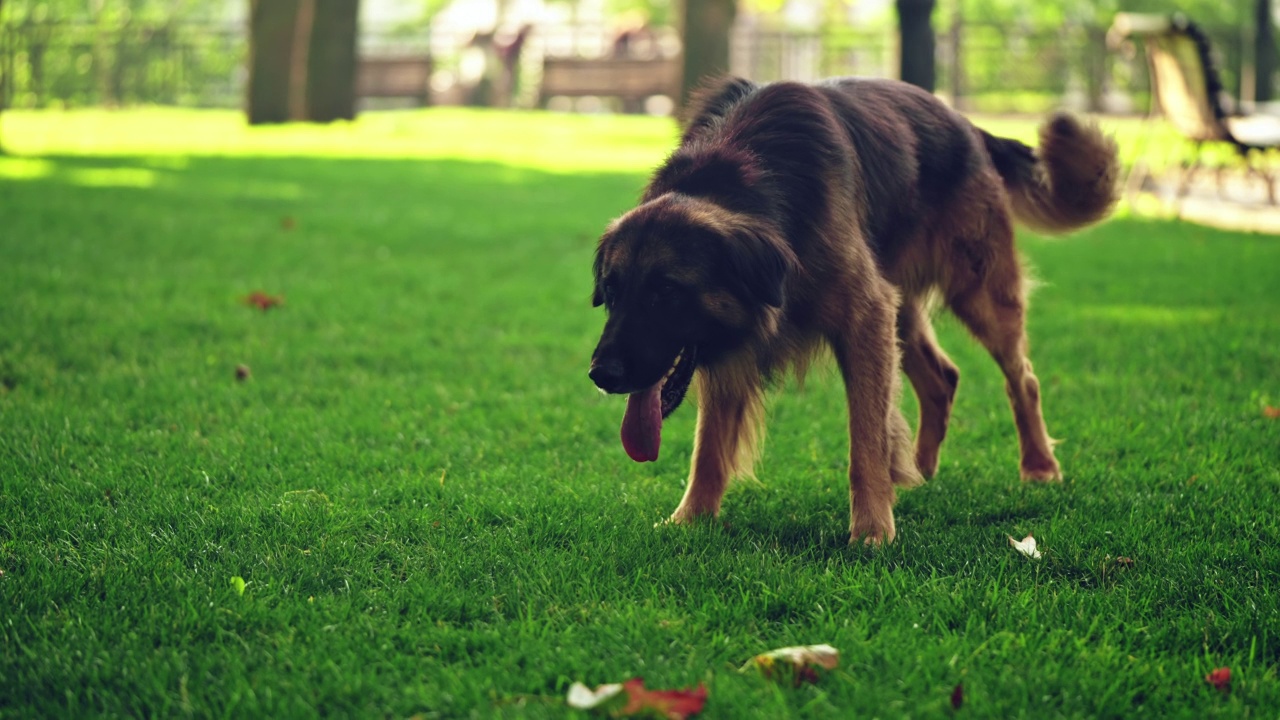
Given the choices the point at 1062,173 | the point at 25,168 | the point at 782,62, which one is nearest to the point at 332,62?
the point at 25,168

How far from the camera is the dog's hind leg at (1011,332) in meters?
4.53

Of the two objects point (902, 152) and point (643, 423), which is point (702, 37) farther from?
point (643, 423)

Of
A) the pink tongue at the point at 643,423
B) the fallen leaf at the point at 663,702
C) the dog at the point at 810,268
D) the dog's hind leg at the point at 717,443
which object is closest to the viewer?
the fallen leaf at the point at 663,702

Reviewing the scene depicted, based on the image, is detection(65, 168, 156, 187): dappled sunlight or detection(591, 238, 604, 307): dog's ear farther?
detection(65, 168, 156, 187): dappled sunlight

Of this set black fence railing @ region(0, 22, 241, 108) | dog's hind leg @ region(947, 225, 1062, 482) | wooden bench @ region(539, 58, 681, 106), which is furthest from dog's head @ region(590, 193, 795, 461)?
wooden bench @ region(539, 58, 681, 106)

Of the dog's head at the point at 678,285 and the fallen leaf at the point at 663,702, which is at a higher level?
the dog's head at the point at 678,285

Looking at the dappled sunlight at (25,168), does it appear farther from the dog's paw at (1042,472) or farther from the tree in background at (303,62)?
the dog's paw at (1042,472)

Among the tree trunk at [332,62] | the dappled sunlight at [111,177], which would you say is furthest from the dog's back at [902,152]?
the tree trunk at [332,62]

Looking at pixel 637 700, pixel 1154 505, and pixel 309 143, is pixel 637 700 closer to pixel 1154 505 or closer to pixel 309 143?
pixel 1154 505

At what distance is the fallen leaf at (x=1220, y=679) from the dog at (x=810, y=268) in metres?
1.11

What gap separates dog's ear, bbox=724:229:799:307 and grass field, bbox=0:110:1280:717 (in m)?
0.76

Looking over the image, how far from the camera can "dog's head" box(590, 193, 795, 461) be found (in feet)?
11.1

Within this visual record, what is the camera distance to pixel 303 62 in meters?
20.9

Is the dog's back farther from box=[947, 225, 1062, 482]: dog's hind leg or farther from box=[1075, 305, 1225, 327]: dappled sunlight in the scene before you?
box=[1075, 305, 1225, 327]: dappled sunlight
